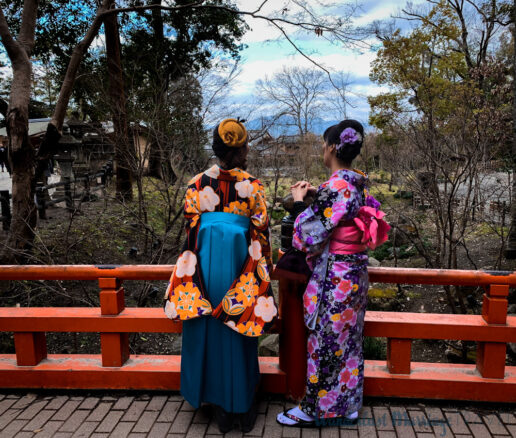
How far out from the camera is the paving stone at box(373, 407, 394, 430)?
247 cm

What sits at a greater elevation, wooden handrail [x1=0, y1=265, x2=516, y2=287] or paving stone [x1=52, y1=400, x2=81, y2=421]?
wooden handrail [x1=0, y1=265, x2=516, y2=287]

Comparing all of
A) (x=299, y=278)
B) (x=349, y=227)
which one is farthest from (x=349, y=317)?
(x=349, y=227)

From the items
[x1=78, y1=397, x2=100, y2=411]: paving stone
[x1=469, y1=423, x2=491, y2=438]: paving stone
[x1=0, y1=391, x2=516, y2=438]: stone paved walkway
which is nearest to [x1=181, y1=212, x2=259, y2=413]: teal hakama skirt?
[x1=0, y1=391, x2=516, y2=438]: stone paved walkway

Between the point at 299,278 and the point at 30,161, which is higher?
the point at 30,161

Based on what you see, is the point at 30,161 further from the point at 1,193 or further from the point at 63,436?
the point at 63,436

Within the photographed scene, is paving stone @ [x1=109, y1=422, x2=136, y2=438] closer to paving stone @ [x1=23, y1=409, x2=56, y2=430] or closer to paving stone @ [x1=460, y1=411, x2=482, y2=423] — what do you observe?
paving stone @ [x1=23, y1=409, x2=56, y2=430]

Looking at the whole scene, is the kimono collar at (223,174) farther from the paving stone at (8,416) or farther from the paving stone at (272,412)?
the paving stone at (8,416)

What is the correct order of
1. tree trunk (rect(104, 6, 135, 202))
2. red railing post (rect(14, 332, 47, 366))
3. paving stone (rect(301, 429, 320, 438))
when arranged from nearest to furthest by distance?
paving stone (rect(301, 429, 320, 438)), red railing post (rect(14, 332, 47, 366)), tree trunk (rect(104, 6, 135, 202))

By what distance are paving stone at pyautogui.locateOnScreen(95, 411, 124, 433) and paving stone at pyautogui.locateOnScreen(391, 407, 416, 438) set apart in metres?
1.71

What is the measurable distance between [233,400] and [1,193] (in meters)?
7.68

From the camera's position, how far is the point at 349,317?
7.83 feet

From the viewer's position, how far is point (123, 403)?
2.76 metres

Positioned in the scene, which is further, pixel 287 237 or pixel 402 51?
pixel 402 51

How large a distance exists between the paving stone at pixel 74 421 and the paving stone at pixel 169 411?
49 centimetres
